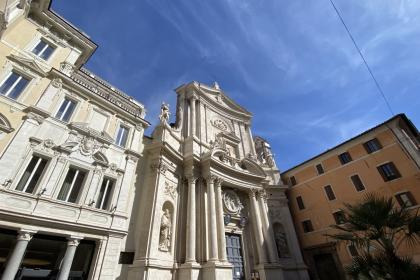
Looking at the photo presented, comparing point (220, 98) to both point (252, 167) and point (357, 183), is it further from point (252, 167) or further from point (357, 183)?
point (357, 183)

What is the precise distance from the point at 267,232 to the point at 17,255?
51.4ft

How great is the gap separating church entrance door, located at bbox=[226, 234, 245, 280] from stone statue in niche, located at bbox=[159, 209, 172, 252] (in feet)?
17.0

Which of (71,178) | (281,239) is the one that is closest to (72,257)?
(71,178)

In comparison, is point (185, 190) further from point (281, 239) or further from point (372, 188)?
point (372, 188)

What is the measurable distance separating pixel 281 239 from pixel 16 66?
2218 centimetres

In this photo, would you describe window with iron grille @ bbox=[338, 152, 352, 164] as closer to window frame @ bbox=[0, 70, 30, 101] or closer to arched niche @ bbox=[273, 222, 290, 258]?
arched niche @ bbox=[273, 222, 290, 258]

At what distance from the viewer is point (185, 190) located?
1650 cm

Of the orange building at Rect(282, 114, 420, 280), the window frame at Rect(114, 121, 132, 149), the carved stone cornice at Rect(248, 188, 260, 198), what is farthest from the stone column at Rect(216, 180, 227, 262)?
the orange building at Rect(282, 114, 420, 280)

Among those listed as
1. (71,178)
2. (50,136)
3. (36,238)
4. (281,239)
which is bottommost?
(36,238)

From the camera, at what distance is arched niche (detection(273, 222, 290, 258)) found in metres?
18.9

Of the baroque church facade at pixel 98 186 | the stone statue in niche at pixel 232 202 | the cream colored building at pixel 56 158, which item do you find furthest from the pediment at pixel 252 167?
the cream colored building at pixel 56 158

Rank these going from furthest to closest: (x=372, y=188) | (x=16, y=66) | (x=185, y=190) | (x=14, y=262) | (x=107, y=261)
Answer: (x=372, y=188), (x=185, y=190), (x=16, y=66), (x=107, y=261), (x=14, y=262)

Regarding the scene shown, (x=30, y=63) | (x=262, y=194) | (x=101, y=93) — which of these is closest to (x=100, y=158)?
(x=101, y=93)

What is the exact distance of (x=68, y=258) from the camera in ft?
28.5
